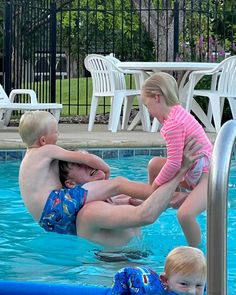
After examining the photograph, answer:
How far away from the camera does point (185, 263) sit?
298cm

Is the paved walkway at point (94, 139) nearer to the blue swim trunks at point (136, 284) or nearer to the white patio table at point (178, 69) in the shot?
the white patio table at point (178, 69)

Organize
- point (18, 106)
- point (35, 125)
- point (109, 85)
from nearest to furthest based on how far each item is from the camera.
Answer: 1. point (35, 125)
2. point (18, 106)
3. point (109, 85)

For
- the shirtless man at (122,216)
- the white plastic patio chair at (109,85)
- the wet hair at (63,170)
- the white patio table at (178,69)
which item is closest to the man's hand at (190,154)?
the shirtless man at (122,216)

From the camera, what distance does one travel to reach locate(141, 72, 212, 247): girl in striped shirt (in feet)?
13.8

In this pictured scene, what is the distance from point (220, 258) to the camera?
82.9 inches

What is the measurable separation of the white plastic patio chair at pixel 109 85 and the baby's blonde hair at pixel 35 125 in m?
5.99

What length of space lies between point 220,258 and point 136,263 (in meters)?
2.21

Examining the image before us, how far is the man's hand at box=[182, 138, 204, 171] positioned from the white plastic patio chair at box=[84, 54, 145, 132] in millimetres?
6199

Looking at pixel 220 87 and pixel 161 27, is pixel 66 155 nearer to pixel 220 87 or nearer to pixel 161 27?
pixel 220 87

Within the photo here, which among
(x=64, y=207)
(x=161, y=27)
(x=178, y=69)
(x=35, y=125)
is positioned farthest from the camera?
(x=161, y=27)

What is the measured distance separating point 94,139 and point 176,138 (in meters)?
4.86

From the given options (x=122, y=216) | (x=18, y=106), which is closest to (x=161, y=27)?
(x=18, y=106)

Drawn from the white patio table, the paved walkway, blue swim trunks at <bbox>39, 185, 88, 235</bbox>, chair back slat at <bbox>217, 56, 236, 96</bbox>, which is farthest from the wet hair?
chair back slat at <bbox>217, 56, 236, 96</bbox>

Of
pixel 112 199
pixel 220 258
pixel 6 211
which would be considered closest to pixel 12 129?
pixel 6 211
